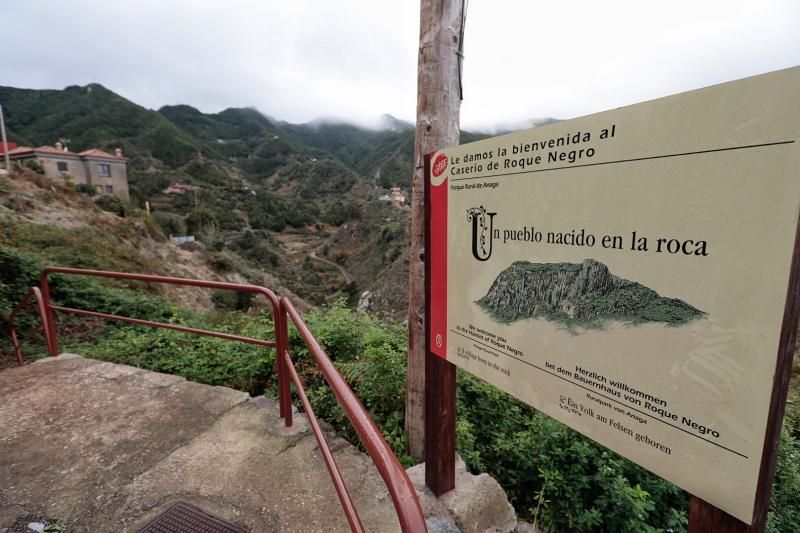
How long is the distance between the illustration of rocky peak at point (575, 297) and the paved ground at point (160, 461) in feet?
4.60

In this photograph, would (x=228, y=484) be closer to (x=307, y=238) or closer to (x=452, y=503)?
(x=452, y=503)

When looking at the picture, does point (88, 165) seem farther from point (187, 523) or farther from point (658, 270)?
point (658, 270)

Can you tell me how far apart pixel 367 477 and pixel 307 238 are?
196 ft

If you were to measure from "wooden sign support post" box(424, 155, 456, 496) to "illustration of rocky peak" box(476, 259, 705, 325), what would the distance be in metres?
0.47

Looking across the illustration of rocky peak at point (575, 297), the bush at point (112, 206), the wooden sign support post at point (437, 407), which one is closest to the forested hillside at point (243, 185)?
the bush at point (112, 206)

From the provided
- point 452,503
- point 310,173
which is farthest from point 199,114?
point 452,503

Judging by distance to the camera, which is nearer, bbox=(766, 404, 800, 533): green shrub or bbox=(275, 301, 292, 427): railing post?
bbox=(275, 301, 292, 427): railing post

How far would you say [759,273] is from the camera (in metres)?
0.82

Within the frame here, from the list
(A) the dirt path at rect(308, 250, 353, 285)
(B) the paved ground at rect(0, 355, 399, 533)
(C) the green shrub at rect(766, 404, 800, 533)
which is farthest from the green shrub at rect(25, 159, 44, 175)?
(A) the dirt path at rect(308, 250, 353, 285)

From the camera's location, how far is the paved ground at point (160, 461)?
199 cm

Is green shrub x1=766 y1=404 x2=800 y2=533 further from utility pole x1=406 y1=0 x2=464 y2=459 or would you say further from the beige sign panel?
utility pole x1=406 y1=0 x2=464 y2=459

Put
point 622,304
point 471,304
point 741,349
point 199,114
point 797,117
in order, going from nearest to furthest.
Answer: point 797,117 → point 741,349 → point 622,304 → point 471,304 → point 199,114

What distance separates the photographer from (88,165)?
4150 centimetres

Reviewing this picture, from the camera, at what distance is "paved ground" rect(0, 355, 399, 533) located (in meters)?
1.99
